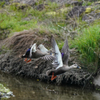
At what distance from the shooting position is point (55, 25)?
8984 mm

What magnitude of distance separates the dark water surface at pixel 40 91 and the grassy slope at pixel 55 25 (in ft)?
3.15

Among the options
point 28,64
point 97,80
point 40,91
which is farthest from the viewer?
point 28,64

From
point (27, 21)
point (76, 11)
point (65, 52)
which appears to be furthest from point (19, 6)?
point (65, 52)

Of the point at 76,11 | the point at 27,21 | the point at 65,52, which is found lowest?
the point at 65,52

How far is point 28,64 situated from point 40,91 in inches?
58.6

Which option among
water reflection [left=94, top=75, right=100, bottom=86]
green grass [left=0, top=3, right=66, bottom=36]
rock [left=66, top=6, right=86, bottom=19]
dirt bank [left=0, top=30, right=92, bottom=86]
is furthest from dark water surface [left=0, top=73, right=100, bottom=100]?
rock [left=66, top=6, right=86, bottom=19]

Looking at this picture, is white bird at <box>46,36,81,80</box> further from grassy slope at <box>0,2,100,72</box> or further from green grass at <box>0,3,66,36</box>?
green grass at <box>0,3,66,36</box>

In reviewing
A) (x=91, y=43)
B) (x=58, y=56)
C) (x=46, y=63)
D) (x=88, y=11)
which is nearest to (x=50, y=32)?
(x=46, y=63)

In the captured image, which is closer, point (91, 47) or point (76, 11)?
point (91, 47)

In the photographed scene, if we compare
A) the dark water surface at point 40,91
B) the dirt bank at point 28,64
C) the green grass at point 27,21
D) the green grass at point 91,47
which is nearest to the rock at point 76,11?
the green grass at point 27,21

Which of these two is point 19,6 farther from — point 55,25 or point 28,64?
point 28,64

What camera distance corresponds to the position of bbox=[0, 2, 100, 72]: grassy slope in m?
5.93

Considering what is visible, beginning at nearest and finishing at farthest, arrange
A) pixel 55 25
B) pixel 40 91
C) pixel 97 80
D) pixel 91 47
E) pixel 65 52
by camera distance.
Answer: pixel 65 52, pixel 40 91, pixel 91 47, pixel 97 80, pixel 55 25

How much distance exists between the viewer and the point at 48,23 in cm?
910
